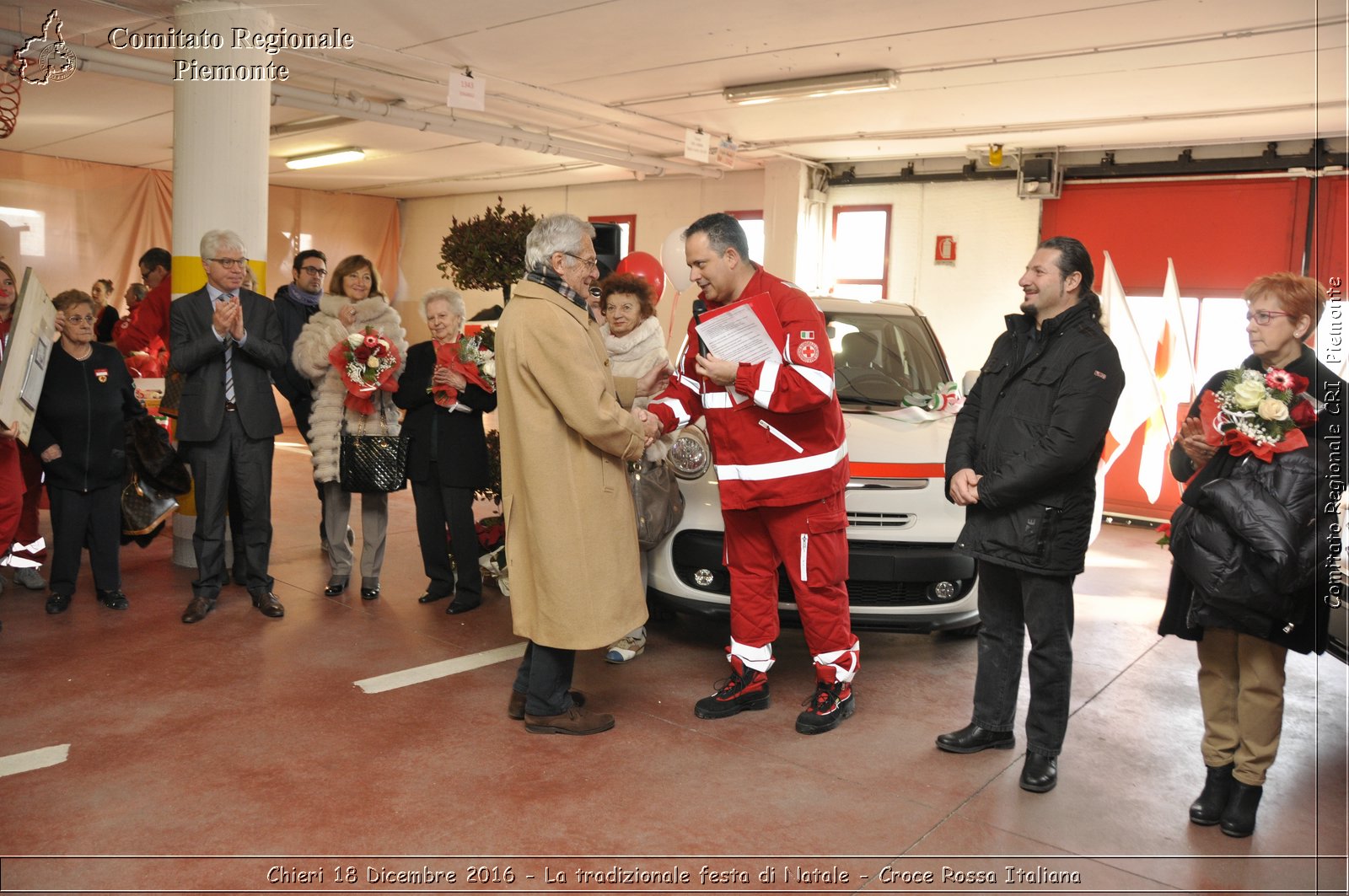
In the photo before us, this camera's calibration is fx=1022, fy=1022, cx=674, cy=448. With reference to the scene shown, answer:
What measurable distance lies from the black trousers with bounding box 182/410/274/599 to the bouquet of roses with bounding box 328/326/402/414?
1.72 feet

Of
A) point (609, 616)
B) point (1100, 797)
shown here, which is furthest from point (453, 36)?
point (1100, 797)

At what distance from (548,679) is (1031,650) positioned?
1.73 metres

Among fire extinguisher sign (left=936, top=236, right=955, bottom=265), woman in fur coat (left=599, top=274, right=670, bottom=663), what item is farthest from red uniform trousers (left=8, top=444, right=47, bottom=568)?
fire extinguisher sign (left=936, top=236, right=955, bottom=265)

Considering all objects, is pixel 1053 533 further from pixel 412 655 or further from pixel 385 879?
pixel 412 655

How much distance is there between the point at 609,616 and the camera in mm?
3672

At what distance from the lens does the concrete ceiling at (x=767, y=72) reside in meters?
6.39

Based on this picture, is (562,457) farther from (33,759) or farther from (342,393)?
(342,393)

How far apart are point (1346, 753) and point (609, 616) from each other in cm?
289

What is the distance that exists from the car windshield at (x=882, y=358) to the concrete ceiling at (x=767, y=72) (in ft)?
6.66

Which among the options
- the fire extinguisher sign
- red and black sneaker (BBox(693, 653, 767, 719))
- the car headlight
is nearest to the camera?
red and black sneaker (BBox(693, 653, 767, 719))

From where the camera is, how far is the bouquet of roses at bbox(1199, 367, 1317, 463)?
2.99 m

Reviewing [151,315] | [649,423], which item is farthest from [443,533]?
[151,315]

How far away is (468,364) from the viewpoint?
5121 millimetres

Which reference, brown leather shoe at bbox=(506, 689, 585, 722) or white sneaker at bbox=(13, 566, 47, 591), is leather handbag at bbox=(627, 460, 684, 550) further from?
white sneaker at bbox=(13, 566, 47, 591)
